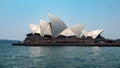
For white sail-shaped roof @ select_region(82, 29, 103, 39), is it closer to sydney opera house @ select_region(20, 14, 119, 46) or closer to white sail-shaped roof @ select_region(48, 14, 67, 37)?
sydney opera house @ select_region(20, 14, 119, 46)

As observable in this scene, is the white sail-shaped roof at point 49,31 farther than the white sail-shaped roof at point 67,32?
Answer: No

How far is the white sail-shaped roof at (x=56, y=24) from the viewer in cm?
8712

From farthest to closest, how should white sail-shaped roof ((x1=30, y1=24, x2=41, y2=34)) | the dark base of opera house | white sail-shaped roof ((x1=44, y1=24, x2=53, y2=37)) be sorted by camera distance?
the dark base of opera house
white sail-shaped roof ((x1=30, y1=24, x2=41, y2=34))
white sail-shaped roof ((x1=44, y1=24, x2=53, y2=37))

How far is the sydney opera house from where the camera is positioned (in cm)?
9322

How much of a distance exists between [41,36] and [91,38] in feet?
60.6

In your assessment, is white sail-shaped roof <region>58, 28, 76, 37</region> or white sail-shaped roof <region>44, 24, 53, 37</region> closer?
white sail-shaped roof <region>44, 24, 53, 37</region>

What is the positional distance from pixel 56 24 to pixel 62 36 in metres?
11.6

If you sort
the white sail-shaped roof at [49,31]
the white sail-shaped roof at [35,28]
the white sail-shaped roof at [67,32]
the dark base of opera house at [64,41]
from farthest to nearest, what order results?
the dark base of opera house at [64,41] → the white sail-shaped roof at [67,32] → the white sail-shaped roof at [35,28] → the white sail-shaped roof at [49,31]

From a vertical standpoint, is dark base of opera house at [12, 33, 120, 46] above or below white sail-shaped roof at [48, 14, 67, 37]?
below

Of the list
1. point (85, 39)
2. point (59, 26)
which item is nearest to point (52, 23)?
point (59, 26)

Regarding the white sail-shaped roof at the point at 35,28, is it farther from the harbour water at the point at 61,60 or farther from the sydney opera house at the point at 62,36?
the harbour water at the point at 61,60

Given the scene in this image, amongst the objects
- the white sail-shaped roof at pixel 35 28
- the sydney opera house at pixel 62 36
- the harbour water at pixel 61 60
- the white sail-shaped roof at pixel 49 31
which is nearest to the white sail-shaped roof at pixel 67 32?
the sydney opera house at pixel 62 36

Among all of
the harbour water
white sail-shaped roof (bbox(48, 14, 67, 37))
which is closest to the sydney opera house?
white sail-shaped roof (bbox(48, 14, 67, 37))

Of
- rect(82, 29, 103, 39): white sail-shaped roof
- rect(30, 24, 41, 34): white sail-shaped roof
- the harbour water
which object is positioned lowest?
the harbour water
